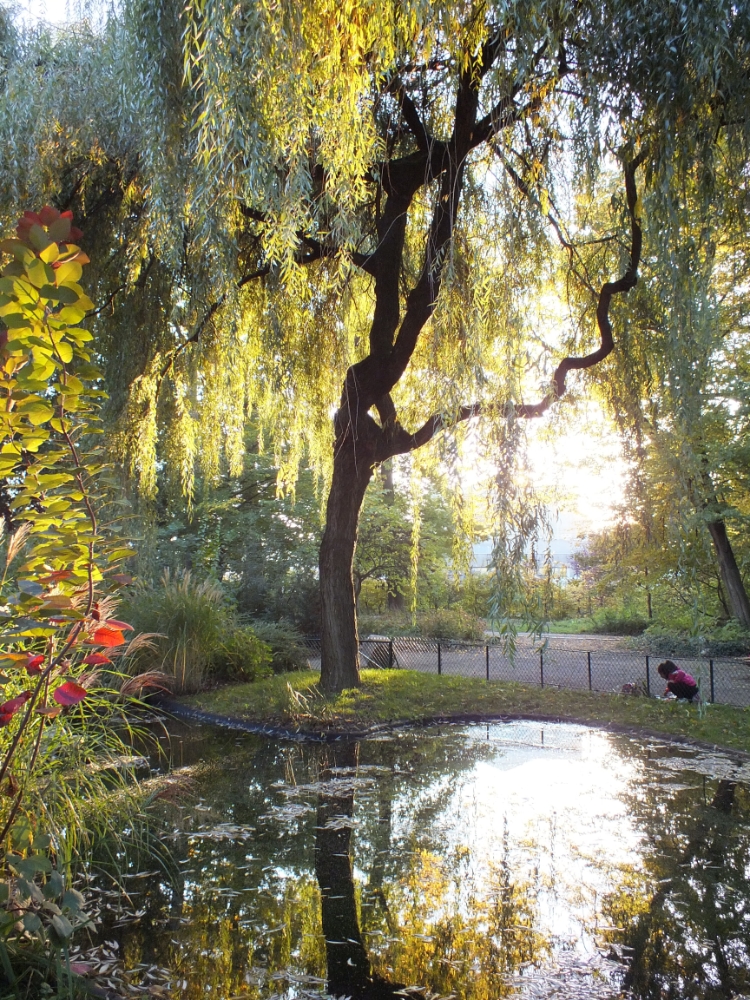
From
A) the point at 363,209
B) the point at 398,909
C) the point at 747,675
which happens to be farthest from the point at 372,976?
the point at 747,675

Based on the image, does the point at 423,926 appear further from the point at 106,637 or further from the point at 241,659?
the point at 241,659

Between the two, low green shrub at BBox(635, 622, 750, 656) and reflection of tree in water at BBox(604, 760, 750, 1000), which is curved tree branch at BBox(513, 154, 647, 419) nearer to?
reflection of tree in water at BBox(604, 760, 750, 1000)

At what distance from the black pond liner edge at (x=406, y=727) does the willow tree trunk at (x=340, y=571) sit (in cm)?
103

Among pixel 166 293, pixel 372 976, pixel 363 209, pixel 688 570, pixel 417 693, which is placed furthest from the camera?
pixel 417 693

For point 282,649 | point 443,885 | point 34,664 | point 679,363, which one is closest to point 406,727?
point 282,649

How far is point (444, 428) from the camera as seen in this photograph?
11.9ft

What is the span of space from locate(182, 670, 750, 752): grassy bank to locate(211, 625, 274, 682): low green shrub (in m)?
0.37

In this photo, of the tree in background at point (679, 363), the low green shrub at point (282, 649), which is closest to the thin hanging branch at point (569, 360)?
the tree in background at point (679, 363)

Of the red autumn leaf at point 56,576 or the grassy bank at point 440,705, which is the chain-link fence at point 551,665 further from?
the red autumn leaf at point 56,576

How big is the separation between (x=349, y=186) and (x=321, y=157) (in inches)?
8.8

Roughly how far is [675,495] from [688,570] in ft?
1.16

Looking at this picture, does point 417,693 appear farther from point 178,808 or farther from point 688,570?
point 688,570

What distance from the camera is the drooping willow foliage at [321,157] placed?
3.20m

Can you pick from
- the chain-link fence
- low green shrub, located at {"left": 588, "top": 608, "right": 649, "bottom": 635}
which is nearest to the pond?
the chain-link fence
